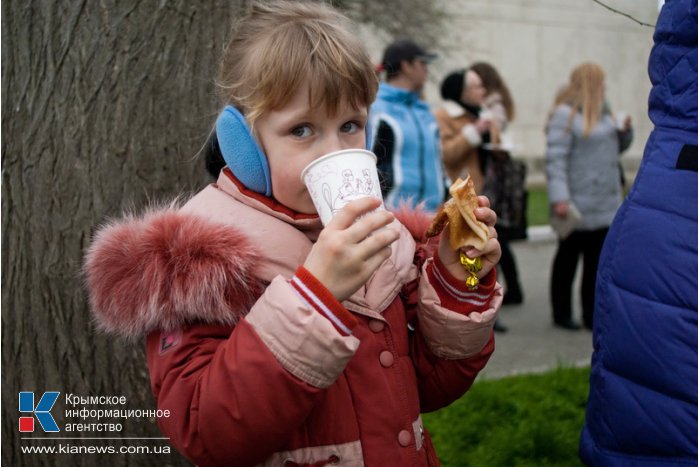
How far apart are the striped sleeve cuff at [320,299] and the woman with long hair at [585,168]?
5.09 m

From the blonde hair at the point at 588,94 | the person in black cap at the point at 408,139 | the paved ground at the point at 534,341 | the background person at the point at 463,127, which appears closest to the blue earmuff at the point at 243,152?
the person in black cap at the point at 408,139

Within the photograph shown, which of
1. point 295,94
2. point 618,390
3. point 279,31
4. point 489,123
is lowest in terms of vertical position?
point 489,123

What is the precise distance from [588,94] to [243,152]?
5.30m

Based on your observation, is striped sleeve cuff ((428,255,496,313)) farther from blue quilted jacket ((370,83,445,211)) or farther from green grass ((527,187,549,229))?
green grass ((527,187,549,229))

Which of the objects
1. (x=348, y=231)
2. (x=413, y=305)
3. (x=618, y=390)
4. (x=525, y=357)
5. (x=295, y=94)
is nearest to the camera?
(x=348, y=231)

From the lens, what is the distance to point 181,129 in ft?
9.07

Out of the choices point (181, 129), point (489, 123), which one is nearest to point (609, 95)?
point (489, 123)

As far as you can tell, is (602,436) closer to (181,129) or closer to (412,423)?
(412,423)

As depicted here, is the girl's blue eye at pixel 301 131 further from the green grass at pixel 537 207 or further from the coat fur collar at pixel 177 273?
the green grass at pixel 537 207

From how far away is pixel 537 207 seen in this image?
14.8m

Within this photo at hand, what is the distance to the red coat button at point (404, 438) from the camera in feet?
6.00

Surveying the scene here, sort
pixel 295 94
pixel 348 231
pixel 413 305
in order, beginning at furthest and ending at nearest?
1. pixel 413 305
2. pixel 295 94
3. pixel 348 231

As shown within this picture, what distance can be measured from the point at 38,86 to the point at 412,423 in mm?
1787

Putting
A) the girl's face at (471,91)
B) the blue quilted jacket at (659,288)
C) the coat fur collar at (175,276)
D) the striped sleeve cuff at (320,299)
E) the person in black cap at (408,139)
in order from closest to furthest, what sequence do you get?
the striped sleeve cuff at (320,299), the coat fur collar at (175,276), the blue quilted jacket at (659,288), the person in black cap at (408,139), the girl's face at (471,91)
